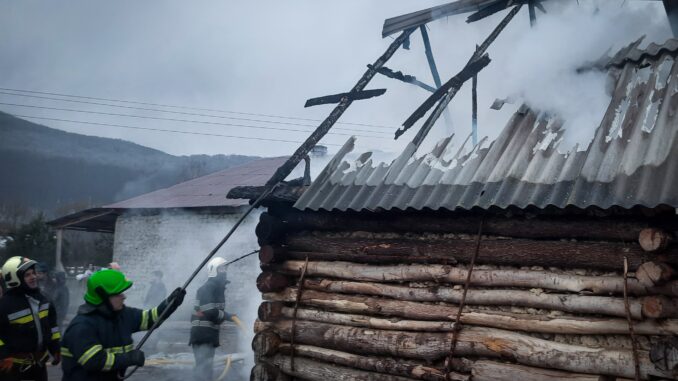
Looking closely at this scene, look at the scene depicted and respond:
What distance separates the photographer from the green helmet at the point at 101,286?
4.88m

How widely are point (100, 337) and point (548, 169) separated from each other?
14.2ft

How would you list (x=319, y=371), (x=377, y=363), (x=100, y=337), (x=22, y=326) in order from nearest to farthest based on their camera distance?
(x=100, y=337), (x=377, y=363), (x=22, y=326), (x=319, y=371)

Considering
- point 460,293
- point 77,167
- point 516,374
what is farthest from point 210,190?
point 77,167

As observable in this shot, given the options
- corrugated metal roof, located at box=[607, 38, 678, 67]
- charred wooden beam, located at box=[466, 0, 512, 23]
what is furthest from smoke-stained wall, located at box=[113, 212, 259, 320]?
corrugated metal roof, located at box=[607, 38, 678, 67]

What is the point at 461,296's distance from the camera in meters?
5.22

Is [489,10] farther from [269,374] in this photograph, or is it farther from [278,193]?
[269,374]

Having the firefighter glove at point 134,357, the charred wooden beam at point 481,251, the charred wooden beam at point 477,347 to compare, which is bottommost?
the firefighter glove at point 134,357

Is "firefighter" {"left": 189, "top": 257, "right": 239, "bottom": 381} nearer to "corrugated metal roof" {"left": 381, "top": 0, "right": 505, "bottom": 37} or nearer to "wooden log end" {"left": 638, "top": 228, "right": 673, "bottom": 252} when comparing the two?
"corrugated metal roof" {"left": 381, "top": 0, "right": 505, "bottom": 37}

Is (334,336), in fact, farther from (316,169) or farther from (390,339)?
(316,169)

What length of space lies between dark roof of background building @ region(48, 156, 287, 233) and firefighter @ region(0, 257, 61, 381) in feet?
A: 42.3

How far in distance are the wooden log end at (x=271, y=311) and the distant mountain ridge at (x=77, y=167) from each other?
2602 inches

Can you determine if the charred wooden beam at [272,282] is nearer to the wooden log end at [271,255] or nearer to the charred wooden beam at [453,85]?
the wooden log end at [271,255]

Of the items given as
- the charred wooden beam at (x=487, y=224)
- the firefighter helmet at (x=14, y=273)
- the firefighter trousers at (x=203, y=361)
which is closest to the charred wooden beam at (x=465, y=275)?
the charred wooden beam at (x=487, y=224)

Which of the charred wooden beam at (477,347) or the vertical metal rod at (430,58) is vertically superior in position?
the vertical metal rod at (430,58)
